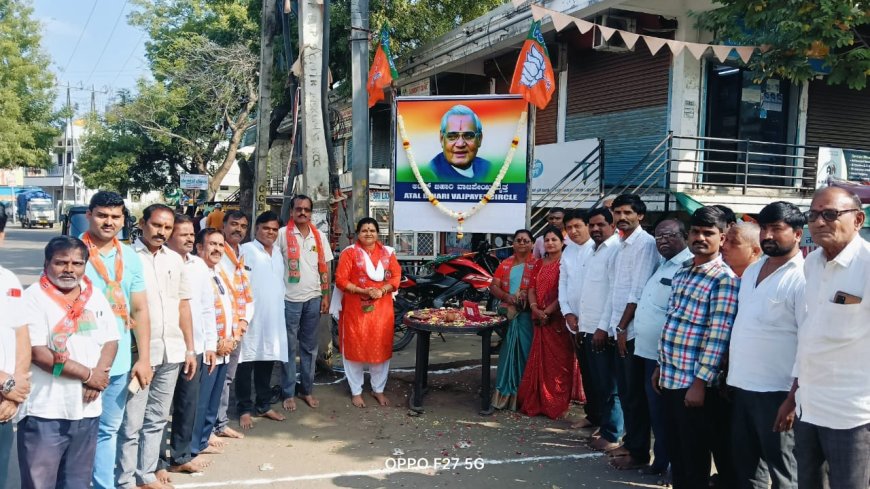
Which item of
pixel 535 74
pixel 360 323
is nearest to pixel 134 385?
pixel 360 323

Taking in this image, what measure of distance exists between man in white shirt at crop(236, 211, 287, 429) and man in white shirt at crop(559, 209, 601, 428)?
239 cm

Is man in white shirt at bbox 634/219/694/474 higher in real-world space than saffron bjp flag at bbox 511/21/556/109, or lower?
lower

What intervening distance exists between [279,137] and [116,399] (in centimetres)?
2370

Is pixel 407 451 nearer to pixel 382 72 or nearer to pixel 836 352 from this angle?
pixel 836 352

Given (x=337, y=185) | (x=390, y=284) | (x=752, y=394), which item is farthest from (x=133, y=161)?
(x=752, y=394)

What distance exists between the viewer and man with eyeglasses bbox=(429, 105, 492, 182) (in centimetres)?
700

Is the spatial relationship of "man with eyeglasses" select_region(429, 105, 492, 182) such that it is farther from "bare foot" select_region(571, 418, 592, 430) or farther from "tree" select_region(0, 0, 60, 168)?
"tree" select_region(0, 0, 60, 168)

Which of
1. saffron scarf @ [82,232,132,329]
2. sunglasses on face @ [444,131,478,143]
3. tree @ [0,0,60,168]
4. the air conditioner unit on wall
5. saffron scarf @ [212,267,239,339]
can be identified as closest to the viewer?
saffron scarf @ [82,232,132,329]

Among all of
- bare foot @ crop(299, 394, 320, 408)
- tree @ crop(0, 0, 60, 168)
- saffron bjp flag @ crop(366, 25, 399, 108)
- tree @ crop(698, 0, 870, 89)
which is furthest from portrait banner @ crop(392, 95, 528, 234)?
tree @ crop(0, 0, 60, 168)

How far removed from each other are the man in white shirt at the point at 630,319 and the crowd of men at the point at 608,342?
12 millimetres

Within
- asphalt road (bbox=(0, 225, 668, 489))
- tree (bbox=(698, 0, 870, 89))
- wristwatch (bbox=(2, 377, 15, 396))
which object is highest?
tree (bbox=(698, 0, 870, 89))

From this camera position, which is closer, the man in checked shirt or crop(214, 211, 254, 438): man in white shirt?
the man in checked shirt

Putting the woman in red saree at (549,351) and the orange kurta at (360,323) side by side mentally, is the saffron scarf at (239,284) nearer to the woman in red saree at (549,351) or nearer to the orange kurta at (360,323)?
the orange kurta at (360,323)

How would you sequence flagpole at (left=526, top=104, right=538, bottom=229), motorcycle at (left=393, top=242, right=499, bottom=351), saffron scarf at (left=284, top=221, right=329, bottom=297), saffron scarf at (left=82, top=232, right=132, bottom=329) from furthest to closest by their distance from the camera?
motorcycle at (left=393, top=242, right=499, bottom=351) < flagpole at (left=526, top=104, right=538, bottom=229) < saffron scarf at (left=284, top=221, right=329, bottom=297) < saffron scarf at (left=82, top=232, right=132, bottom=329)
